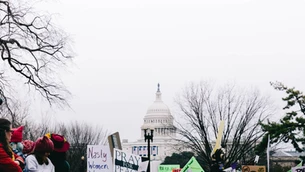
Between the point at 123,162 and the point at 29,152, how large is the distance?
4.04 metres

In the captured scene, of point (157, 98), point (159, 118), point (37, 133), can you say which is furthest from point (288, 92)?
point (157, 98)

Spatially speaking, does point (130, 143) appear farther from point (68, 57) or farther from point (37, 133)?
point (68, 57)

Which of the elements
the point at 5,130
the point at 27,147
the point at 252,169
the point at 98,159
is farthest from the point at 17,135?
the point at 252,169

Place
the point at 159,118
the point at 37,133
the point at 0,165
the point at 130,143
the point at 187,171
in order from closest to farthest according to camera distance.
Answer: the point at 0,165
the point at 187,171
the point at 37,133
the point at 159,118
the point at 130,143

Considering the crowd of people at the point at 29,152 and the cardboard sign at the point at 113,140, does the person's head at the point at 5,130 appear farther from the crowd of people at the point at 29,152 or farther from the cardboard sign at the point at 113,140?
the cardboard sign at the point at 113,140

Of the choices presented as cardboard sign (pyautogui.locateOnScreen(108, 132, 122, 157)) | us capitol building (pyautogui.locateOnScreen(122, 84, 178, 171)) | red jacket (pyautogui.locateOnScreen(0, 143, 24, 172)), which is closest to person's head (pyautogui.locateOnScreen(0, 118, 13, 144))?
red jacket (pyautogui.locateOnScreen(0, 143, 24, 172))

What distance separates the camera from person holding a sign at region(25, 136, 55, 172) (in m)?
5.77

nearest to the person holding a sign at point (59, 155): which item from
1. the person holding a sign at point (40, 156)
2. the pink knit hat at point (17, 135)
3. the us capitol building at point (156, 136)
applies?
the person holding a sign at point (40, 156)

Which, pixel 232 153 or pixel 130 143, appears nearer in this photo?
pixel 232 153

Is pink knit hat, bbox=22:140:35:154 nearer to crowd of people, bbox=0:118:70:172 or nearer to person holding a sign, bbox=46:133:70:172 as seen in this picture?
crowd of people, bbox=0:118:70:172

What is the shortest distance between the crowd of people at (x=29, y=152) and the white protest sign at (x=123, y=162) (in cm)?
364

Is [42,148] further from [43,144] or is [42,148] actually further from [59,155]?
[59,155]

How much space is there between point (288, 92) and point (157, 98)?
104863 mm

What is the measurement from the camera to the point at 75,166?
49125 millimetres
